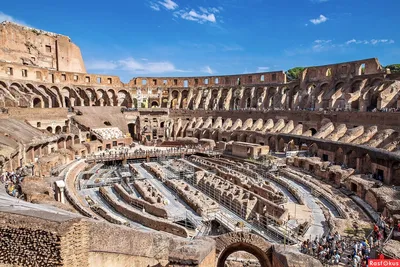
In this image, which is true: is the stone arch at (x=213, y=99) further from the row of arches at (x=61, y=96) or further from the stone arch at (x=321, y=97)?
the stone arch at (x=321, y=97)

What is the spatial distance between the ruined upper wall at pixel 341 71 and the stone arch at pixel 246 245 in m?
33.7

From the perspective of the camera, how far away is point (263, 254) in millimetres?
9188

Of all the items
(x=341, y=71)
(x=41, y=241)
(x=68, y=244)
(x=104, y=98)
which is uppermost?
(x=341, y=71)

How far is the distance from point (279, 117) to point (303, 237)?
25.6 m

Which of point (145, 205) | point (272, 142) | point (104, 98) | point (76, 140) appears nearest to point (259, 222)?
point (145, 205)

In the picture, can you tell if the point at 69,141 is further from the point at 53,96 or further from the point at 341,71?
the point at 341,71

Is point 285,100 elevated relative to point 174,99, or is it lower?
lower

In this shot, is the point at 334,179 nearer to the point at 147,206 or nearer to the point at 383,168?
the point at 383,168

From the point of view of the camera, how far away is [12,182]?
54.7 feet

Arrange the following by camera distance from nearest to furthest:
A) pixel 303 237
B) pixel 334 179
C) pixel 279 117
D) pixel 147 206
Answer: pixel 303 237, pixel 147 206, pixel 334 179, pixel 279 117

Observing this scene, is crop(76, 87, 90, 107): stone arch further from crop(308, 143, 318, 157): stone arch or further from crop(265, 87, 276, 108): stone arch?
crop(308, 143, 318, 157): stone arch

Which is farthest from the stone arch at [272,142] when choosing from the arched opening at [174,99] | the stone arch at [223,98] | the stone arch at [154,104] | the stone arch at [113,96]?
the stone arch at [113,96]

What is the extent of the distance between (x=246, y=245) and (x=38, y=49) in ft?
159

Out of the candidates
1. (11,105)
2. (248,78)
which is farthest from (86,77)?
(248,78)
